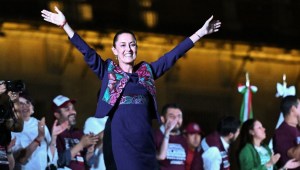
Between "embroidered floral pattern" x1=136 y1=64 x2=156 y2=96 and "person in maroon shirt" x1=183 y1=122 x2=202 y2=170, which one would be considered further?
"person in maroon shirt" x1=183 y1=122 x2=202 y2=170

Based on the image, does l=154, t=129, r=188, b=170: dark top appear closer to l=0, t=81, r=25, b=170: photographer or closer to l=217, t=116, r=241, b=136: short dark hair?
l=217, t=116, r=241, b=136: short dark hair

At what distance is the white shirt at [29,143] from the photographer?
30.3ft

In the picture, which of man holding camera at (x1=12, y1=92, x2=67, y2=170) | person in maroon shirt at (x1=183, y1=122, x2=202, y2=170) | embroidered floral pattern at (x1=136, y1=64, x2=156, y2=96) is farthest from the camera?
person in maroon shirt at (x1=183, y1=122, x2=202, y2=170)

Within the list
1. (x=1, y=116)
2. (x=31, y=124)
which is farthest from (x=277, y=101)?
(x=1, y=116)

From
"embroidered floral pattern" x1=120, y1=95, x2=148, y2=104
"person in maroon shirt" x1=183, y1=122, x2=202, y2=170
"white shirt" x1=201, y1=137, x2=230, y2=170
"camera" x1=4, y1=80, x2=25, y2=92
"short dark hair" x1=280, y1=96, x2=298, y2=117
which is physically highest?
"camera" x1=4, y1=80, x2=25, y2=92

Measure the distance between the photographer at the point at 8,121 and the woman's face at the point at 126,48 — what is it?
1466 millimetres

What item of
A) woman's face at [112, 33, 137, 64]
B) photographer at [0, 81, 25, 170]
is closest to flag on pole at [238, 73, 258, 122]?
photographer at [0, 81, 25, 170]

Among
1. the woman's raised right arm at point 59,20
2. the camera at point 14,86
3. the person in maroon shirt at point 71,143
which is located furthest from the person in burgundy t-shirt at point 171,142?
the woman's raised right arm at point 59,20

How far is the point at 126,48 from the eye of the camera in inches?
271

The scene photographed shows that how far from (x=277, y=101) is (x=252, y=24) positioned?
1.21 metres

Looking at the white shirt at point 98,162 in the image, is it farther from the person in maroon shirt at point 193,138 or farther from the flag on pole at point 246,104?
the flag on pole at point 246,104

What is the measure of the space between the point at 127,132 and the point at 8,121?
172 cm

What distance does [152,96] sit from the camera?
6.85 meters

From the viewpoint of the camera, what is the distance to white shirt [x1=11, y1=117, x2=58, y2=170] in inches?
364
